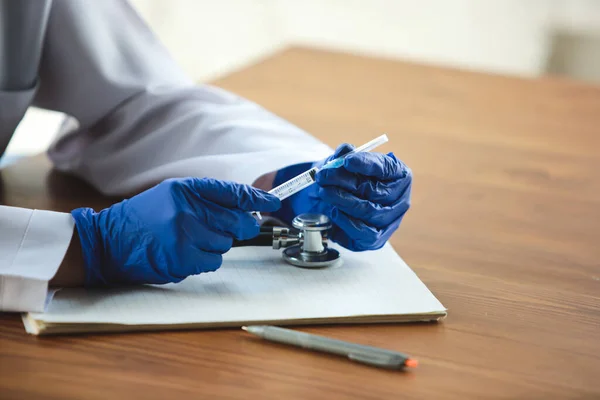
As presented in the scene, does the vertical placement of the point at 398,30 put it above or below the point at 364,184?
below

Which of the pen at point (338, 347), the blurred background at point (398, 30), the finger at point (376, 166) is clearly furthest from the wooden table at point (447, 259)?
the blurred background at point (398, 30)

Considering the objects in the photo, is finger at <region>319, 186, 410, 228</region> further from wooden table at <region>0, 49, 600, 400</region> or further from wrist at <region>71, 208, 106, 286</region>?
wrist at <region>71, 208, 106, 286</region>

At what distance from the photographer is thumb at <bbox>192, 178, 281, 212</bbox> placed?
0.77 meters

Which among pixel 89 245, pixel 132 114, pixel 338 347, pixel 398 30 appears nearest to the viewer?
pixel 338 347

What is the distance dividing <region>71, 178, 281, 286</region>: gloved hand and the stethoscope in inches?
2.8

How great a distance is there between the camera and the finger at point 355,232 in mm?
874

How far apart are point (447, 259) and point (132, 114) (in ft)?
1.62

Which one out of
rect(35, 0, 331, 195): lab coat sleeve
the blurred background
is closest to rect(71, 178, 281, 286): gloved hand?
rect(35, 0, 331, 195): lab coat sleeve

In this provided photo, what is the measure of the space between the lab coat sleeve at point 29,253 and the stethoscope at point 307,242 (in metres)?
0.23

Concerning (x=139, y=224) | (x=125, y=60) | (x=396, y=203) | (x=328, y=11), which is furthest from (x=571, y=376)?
(x=328, y=11)

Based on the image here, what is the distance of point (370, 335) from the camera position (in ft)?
2.42

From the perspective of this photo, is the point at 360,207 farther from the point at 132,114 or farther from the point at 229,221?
the point at 132,114

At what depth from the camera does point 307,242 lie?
0.87 metres

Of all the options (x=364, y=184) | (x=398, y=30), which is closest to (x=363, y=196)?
(x=364, y=184)
